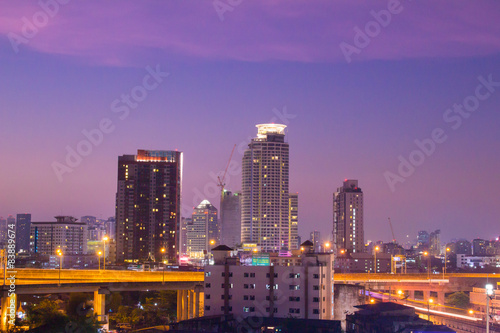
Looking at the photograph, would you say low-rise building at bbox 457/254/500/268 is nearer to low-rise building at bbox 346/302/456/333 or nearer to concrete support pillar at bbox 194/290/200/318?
concrete support pillar at bbox 194/290/200/318

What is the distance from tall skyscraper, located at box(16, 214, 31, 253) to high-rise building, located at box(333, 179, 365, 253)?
82529 mm

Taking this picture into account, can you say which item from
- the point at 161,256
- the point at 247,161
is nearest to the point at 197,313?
the point at 161,256

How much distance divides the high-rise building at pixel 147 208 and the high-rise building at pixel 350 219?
2142 inches

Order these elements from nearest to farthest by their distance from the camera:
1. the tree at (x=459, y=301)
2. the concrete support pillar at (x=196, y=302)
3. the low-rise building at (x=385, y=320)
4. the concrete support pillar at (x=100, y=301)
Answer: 1. the low-rise building at (x=385, y=320)
2. the concrete support pillar at (x=100, y=301)
3. the concrete support pillar at (x=196, y=302)
4. the tree at (x=459, y=301)

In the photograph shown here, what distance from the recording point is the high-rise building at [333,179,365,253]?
18312 centimetres

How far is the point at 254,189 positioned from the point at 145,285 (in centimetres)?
13131

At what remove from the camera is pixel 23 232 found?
178 meters

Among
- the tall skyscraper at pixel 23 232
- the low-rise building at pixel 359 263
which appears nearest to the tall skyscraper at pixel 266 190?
the low-rise building at pixel 359 263

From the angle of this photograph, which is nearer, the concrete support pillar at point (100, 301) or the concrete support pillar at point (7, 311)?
the concrete support pillar at point (7, 311)

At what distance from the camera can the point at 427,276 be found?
91.6 metres

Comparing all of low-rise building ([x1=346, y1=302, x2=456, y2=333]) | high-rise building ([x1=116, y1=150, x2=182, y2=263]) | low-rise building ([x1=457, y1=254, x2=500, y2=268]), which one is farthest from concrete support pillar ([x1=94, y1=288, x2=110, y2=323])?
low-rise building ([x1=457, y1=254, x2=500, y2=268])

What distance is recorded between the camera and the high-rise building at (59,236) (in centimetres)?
16788

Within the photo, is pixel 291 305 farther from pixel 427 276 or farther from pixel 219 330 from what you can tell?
pixel 427 276

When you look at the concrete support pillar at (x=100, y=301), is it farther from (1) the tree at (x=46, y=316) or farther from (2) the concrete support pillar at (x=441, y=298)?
(2) the concrete support pillar at (x=441, y=298)
